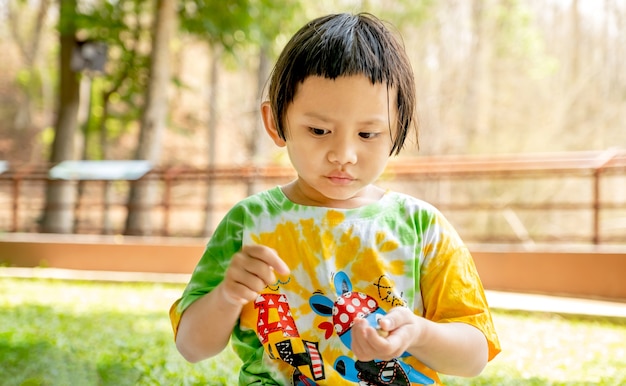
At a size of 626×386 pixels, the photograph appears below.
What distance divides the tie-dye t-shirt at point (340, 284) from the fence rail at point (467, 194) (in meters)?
5.60

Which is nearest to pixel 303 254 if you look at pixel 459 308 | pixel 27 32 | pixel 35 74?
pixel 459 308

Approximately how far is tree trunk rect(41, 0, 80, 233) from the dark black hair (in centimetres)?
922

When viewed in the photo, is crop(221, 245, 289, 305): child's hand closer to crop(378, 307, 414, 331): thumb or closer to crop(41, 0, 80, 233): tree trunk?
crop(378, 307, 414, 331): thumb

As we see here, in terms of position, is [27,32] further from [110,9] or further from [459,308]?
[459,308]

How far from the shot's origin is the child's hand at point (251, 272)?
1178 mm

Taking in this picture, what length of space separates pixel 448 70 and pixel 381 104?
707 inches

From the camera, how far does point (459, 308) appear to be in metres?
1.38

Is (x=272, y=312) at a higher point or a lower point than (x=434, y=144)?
lower

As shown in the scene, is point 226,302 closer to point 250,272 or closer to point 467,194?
point 250,272

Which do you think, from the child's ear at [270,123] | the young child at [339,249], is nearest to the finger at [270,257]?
the young child at [339,249]

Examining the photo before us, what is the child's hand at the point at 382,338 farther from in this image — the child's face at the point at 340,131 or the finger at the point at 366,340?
the child's face at the point at 340,131

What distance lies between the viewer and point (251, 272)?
47.5 inches

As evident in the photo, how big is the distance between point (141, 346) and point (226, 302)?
2216mm

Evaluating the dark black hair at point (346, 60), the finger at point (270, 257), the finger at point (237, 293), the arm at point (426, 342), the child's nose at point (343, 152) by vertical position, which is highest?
the dark black hair at point (346, 60)
